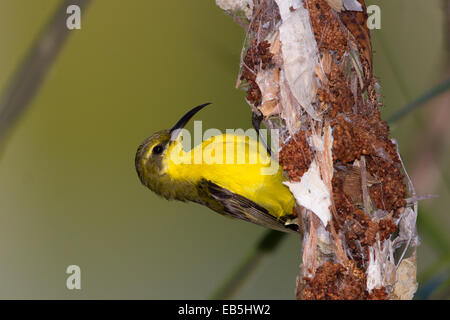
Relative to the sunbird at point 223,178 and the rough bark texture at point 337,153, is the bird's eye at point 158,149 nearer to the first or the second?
the sunbird at point 223,178

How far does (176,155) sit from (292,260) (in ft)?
10.3

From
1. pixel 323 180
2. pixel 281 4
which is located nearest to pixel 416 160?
pixel 323 180

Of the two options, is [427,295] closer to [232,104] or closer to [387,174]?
[387,174]

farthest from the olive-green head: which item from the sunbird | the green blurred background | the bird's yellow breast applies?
the green blurred background

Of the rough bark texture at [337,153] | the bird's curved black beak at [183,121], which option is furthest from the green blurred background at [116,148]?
the rough bark texture at [337,153]

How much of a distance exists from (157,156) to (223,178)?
58 centimetres

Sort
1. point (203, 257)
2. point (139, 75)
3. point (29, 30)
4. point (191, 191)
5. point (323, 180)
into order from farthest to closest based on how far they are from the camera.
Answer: point (203, 257)
point (139, 75)
point (29, 30)
point (191, 191)
point (323, 180)

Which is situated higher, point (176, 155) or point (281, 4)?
point (281, 4)

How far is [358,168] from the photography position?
2.66 metres

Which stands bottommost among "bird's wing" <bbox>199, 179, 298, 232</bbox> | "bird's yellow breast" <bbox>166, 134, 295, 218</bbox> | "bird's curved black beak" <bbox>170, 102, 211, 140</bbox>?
"bird's wing" <bbox>199, 179, 298, 232</bbox>

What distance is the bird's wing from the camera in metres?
3.70

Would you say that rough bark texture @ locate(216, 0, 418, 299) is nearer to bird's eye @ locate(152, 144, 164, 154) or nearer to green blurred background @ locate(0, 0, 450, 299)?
bird's eye @ locate(152, 144, 164, 154)

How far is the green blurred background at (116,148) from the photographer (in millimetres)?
5707

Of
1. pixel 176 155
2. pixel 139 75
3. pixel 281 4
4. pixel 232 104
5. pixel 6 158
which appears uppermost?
pixel 139 75
